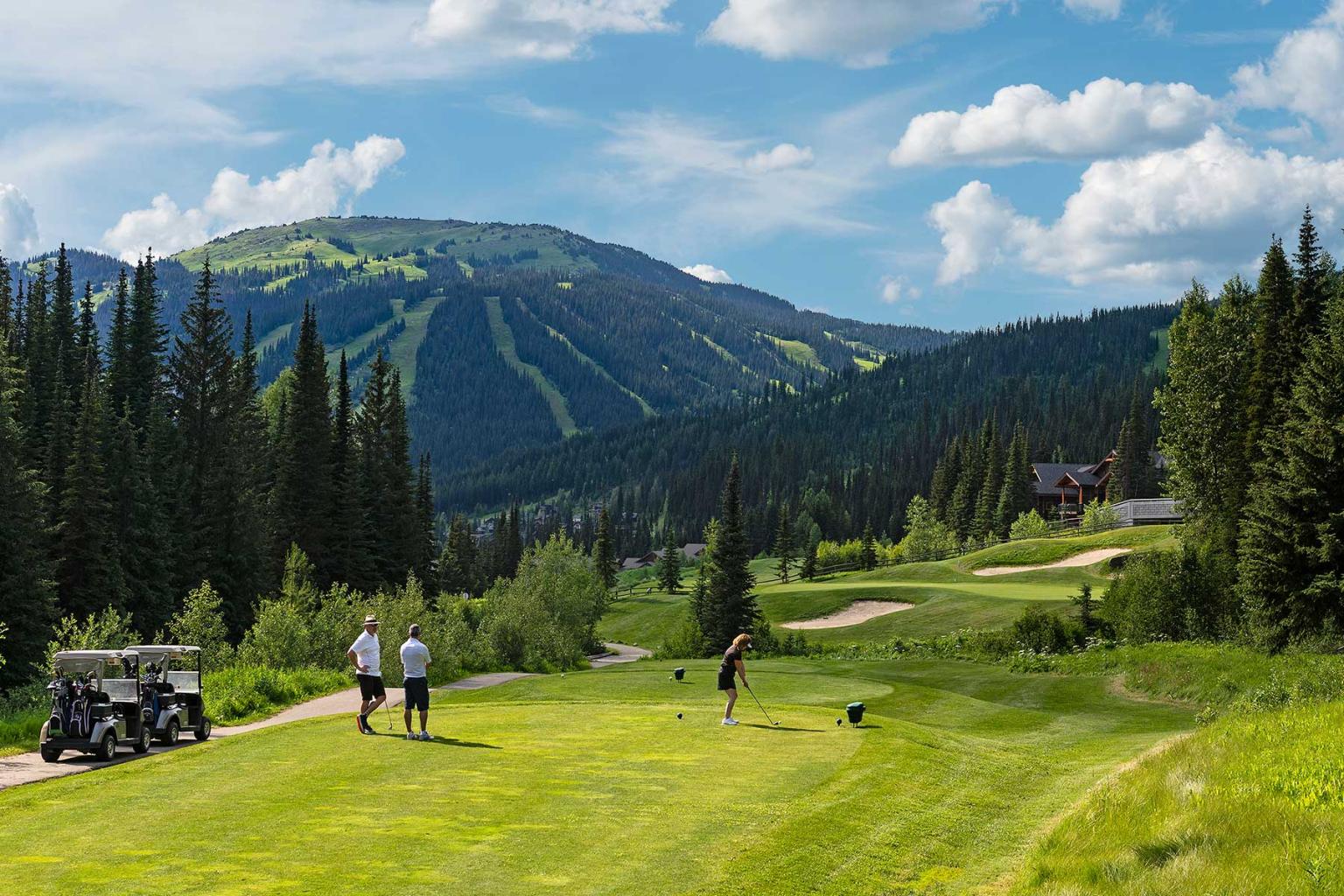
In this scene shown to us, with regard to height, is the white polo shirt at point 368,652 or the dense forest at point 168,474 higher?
the dense forest at point 168,474

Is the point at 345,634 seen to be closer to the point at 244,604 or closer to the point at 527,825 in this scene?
the point at 244,604

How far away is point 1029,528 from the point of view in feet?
375

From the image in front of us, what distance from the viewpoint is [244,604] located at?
70.6 m

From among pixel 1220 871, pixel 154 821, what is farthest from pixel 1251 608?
pixel 154 821

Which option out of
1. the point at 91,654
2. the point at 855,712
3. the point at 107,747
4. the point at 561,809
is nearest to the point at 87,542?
the point at 91,654

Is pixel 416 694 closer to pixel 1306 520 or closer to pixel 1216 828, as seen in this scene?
pixel 1216 828

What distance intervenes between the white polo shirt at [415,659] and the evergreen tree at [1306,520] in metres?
32.7

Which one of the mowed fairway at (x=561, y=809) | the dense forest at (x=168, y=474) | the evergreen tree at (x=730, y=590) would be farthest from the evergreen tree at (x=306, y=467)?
the mowed fairway at (x=561, y=809)

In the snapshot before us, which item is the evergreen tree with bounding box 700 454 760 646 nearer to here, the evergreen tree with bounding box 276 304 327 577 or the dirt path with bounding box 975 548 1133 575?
the dirt path with bounding box 975 548 1133 575

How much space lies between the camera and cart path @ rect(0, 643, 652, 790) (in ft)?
65.7

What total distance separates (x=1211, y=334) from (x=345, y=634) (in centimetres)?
4610

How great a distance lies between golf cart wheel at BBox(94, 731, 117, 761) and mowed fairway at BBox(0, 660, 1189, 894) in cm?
148

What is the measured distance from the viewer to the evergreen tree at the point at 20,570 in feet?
171

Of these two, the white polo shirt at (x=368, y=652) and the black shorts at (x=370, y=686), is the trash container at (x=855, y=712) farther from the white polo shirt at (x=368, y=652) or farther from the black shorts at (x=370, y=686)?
the white polo shirt at (x=368, y=652)
